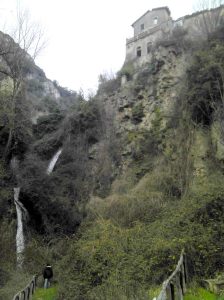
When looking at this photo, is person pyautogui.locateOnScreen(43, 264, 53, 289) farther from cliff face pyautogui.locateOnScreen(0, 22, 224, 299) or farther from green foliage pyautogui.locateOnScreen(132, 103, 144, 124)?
green foliage pyautogui.locateOnScreen(132, 103, 144, 124)

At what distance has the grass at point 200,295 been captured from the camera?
8.71 metres

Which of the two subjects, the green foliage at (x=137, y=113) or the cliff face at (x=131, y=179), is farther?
the green foliage at (x=137, y=113)

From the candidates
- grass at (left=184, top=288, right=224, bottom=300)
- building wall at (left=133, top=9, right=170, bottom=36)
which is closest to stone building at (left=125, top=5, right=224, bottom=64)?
building wall at (left=133, top=9, right=170, bottom=36)

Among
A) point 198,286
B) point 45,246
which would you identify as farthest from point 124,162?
point 198,286

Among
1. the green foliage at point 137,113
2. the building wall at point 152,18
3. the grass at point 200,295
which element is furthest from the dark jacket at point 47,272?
the building wall at point 152,18

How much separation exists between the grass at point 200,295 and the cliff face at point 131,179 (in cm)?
119

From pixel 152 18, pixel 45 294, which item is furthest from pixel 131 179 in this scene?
pixel 152 18

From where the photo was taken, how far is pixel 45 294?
14.8 metres

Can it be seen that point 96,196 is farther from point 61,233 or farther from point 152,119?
point 152,119

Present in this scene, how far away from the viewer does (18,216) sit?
69.9 ft

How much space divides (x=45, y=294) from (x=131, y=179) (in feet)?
32.0

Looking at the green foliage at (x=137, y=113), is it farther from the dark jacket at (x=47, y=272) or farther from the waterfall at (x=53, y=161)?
the dark jacket at (x=47, y=272)

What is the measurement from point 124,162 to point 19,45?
12.0m

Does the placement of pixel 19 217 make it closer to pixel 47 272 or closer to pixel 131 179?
pixel 47 272
